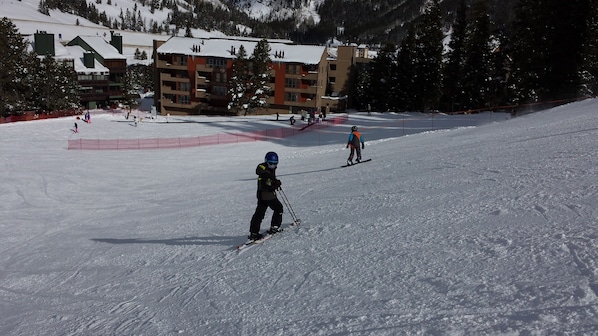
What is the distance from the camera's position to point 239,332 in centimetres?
561

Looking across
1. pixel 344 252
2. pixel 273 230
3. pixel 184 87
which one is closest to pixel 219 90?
pixel 184 87

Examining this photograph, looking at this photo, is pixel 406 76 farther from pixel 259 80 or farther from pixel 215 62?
pixel 215 62

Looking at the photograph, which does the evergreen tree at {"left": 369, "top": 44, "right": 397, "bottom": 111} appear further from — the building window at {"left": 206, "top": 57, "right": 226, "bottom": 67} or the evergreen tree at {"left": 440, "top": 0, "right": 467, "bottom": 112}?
the building window at {"left": 206, "top": 57, "right": 226, "bottom": 67}

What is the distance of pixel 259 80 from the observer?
60.6m

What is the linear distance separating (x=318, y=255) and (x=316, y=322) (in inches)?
94.6

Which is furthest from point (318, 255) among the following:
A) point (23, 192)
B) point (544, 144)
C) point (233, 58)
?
point (233, 58)

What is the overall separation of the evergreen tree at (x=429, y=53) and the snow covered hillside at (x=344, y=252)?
35.7 metres

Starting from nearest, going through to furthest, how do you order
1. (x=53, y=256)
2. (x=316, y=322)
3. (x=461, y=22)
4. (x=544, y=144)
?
(x=316, y=322) → (x=53, y=256) → (x=544, y=144) → (x=461, y=22)

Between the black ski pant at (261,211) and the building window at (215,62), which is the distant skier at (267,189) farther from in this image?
the building window at (215,62)

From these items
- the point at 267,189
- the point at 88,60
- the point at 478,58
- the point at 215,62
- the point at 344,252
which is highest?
the point at 88,60

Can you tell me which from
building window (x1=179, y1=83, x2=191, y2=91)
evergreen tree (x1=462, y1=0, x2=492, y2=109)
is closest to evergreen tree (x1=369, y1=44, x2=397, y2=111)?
evergreen tree (x1=462, y1=0, x2=492, y2=109)

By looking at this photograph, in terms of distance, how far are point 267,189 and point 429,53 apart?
48.1m

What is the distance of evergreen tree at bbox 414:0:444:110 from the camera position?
51.3 metres

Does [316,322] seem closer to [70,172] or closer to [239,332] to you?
[239,332]
